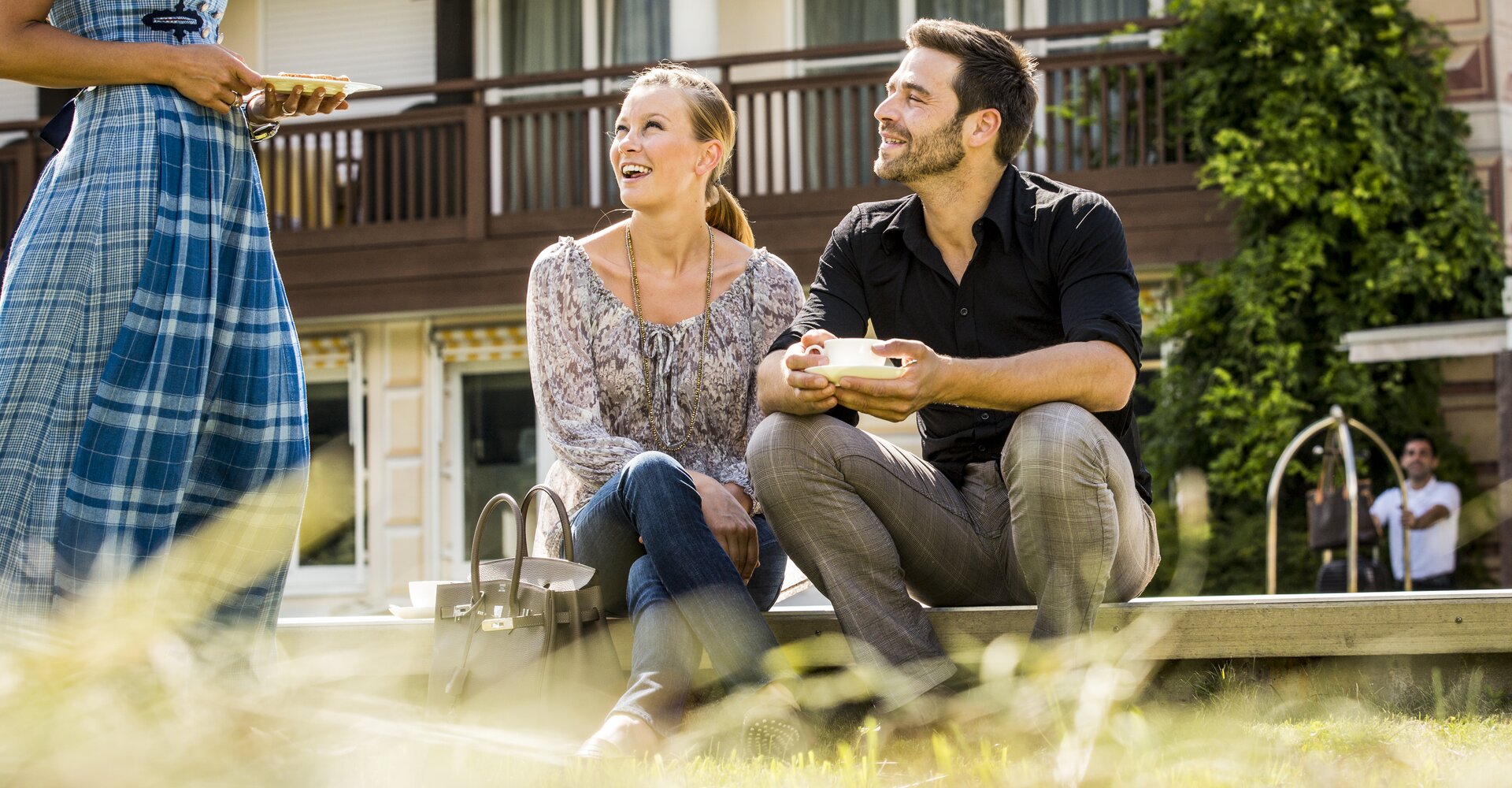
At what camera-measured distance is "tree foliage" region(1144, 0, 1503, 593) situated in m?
9.25

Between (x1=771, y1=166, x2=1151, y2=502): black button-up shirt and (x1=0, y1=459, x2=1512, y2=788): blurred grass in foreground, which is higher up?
(x1=771, y1=166, x2=1151, y2=502): black button-up shirt

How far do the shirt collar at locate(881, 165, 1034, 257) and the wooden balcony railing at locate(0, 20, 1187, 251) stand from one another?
713 centimetres

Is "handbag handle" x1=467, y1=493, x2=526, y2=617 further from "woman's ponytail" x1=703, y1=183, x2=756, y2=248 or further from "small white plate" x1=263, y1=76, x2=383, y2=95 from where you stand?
"woman's ponytail" x1=703, y1=183, x2=756, y2=248

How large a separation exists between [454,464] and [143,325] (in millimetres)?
9857

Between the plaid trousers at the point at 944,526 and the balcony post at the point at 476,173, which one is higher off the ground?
the balcony post at the point at 476,173

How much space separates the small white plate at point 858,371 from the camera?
8.14 ft

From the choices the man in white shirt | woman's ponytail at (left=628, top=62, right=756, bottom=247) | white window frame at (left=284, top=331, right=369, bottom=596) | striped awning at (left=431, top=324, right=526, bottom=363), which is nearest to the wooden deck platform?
woman's ponytail at (left=628, top=62, right=756, bottom=247)

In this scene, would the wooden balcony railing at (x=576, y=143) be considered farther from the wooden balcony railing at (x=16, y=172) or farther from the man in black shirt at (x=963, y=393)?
the man in black shirt at (x=963, y=393)

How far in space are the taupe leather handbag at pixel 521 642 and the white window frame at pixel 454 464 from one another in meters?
9.49

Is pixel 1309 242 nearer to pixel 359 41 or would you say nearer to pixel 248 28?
pixel 359 41

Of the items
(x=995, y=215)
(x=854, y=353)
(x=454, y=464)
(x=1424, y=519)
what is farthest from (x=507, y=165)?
(x=854, y=353)

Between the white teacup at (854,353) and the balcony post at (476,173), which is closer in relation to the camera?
the white teacup at (854,353)

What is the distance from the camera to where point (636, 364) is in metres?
3.26

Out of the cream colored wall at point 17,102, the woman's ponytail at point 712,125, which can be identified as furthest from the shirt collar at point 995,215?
the cream colored wall at point 17,102
